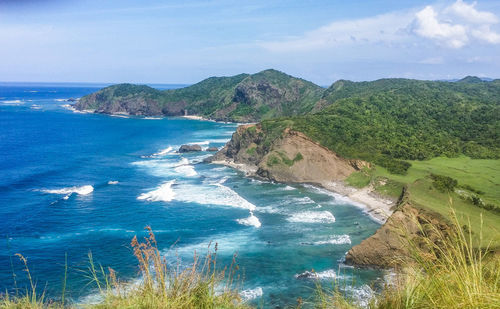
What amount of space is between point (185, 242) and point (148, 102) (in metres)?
165

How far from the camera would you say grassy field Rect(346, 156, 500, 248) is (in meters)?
34.6

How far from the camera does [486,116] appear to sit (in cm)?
8288

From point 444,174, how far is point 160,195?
42.0m

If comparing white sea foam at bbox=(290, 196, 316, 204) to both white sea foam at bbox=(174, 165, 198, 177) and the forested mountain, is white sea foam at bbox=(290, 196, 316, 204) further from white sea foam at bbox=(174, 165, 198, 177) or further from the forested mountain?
white sea foam at bbox=(174, 165, 198, 177)

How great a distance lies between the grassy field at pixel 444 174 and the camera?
1362 inches

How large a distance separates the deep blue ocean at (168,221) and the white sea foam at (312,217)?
0.41 ft

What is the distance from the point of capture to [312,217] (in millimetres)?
44469

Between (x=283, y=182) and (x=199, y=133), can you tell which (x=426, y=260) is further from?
(x=199, y=133)

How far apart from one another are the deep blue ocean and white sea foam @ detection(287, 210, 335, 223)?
125mm

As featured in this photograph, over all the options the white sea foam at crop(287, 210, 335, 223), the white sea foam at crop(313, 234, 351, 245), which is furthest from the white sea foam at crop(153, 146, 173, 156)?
the white sea foam at crop(313, 234, 351, 245)

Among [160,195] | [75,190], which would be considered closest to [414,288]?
[160,195]

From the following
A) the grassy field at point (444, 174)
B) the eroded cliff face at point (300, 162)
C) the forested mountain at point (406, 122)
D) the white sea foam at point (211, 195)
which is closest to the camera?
the grassy field at point (444, 174)

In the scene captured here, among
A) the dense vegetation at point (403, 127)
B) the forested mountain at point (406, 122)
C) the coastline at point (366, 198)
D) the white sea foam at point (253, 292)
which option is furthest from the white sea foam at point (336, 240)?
the forested mountain at point (406, 122)

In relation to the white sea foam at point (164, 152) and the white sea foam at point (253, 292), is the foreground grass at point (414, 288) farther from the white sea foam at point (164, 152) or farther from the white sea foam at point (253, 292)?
the white sea foam at point (164, 152)
